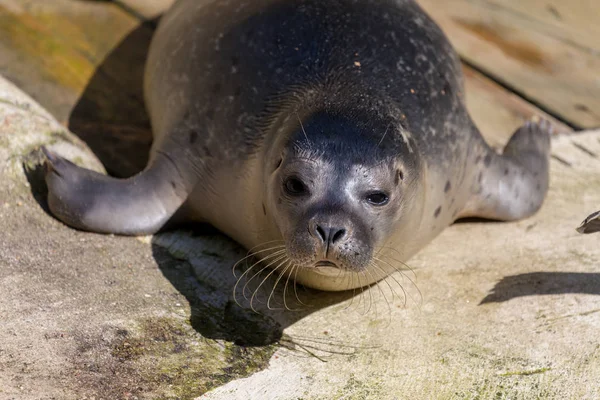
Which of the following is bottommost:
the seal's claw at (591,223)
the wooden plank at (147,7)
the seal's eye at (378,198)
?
the wooden plank at (147,7)

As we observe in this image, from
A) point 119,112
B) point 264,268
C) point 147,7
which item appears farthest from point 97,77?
point 264,268

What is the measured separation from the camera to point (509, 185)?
4.43 metres

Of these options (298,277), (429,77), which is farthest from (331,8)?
(298,277)

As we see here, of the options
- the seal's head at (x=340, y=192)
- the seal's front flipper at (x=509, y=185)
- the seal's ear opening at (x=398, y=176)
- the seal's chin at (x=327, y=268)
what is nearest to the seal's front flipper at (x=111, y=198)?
the seal's head at (x=340, y=192)

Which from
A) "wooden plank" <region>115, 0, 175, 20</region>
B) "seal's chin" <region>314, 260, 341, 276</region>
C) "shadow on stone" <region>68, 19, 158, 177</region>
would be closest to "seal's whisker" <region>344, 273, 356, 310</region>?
"seal's chin" <region>314, 260, 341, 276</region>

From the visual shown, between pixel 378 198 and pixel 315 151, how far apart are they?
0.98 ft

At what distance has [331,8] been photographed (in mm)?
4207

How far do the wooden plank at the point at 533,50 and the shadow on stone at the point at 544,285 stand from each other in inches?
75.5

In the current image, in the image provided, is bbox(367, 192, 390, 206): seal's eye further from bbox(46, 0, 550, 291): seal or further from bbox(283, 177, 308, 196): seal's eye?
bbox(283, 177, 308, 196): seal's eye

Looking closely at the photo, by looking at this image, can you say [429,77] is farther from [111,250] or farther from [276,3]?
[111,250]

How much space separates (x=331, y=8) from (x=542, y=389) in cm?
201

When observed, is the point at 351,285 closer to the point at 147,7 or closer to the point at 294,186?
the point at 294,186

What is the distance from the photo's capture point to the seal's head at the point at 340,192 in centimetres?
320

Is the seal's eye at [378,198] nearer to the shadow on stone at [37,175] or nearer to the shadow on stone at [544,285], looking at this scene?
the shadow on stone at [544,285]
